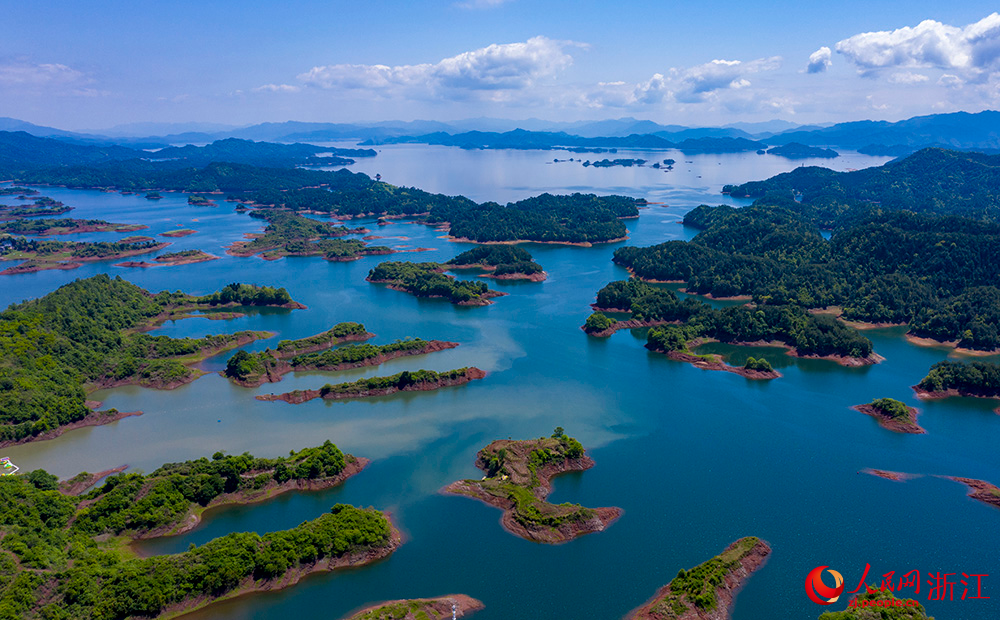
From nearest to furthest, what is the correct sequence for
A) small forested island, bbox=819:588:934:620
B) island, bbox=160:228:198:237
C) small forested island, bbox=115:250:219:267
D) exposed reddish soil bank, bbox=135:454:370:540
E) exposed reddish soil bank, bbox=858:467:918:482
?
Answer: 1. small forested island, bbox=819:588:934:620
2. exposed reddish soil bank, bbox=135:454:370:540
3. exposed reddish soil bank, bbox=858:467:918:482
4. small forested island, bbox=115:250:219:267
5. island, bbox=160:228:198:237

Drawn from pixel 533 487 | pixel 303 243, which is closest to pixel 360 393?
pixel 533 487

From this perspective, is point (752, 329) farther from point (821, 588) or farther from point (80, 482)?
point (80, 482)

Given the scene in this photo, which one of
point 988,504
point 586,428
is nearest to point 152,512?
point 586,428

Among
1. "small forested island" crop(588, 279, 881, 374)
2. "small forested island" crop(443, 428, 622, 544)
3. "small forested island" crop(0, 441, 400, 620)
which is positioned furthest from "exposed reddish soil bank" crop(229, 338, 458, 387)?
"small forested island" crop(588, 279, 881, 374)

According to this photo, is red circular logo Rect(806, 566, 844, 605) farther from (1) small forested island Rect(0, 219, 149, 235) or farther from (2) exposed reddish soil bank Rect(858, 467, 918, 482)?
(1) small forested island Rect(0, 219, 149, 235)

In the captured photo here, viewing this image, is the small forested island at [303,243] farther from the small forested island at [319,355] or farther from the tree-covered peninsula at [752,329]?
the tree-covered peninsula at [752,329]

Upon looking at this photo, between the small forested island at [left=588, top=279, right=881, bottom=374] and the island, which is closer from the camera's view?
the small forested island at [left=588, top=279, right=881, bottom=374]
